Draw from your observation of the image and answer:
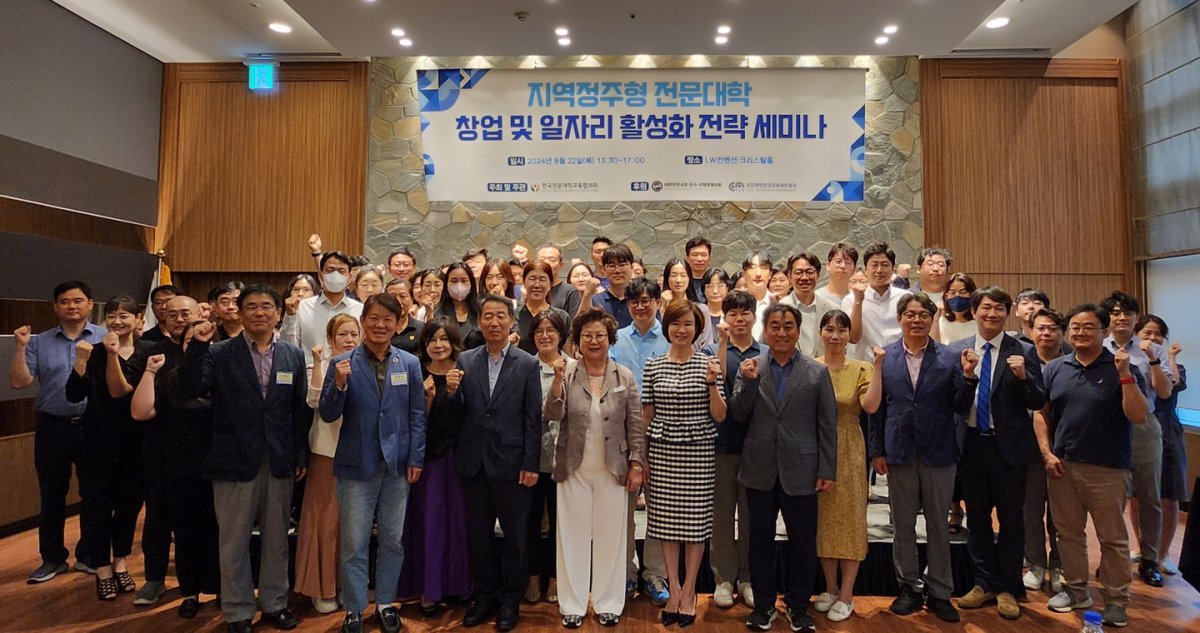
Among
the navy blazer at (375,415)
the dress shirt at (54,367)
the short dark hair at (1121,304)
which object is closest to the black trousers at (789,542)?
the navy blazer at (375,415)

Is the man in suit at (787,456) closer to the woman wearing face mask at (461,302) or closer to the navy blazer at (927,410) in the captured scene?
the navy blazer at (927,410)

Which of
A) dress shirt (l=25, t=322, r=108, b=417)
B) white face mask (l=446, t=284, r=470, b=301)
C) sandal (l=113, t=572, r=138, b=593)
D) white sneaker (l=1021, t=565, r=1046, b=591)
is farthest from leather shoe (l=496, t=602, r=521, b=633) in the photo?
dress shirt (l=25, t=322, r=108, b=417)

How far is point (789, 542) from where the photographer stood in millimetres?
3463

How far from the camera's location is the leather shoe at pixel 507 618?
11.0 ft

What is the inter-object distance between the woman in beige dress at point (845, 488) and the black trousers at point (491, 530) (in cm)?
157

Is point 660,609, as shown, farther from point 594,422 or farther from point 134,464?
point 134,464

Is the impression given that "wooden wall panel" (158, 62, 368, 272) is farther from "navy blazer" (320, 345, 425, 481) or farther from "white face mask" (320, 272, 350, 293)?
"navy blazer" (320, 345, 425, 481)

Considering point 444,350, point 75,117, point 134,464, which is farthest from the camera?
point 75,117

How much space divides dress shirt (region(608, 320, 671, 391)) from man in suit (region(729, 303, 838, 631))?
62cm

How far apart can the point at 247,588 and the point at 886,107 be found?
752cm

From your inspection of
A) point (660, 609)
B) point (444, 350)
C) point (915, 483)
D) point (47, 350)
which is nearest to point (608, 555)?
point (660, 609)

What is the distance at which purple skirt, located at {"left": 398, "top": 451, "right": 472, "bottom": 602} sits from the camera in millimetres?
3578

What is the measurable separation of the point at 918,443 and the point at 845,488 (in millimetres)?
444

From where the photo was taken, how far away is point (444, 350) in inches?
141
